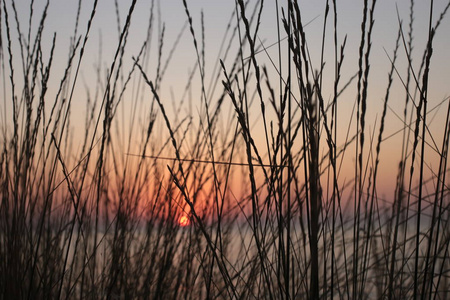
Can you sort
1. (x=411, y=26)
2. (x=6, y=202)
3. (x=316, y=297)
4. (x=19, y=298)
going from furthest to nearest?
1. (x=6, y=202)
2. (x=411, y=26)
3. (x=19, y=298)
4. (x=316, y=297)

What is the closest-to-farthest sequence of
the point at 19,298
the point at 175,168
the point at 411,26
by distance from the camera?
the point at 19,298 < the point at 411,26 < the point at 175,168

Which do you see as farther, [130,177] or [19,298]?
[130,177]

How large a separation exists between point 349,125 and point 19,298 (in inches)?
32.0

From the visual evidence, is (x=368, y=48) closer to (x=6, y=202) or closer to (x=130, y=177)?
(x=6, y=202)

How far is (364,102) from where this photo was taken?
0.96m

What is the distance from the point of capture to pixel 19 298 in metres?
1.12

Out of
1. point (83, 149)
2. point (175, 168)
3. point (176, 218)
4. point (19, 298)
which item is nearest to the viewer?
point (19, 298)

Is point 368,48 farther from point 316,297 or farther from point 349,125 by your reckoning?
point 316,297

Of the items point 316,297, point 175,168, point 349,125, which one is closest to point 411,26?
point 349,125

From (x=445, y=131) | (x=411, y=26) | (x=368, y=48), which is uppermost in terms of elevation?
(x=411, y=26)

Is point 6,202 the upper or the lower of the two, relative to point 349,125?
lower

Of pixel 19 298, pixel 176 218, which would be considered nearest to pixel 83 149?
pixel 176 218

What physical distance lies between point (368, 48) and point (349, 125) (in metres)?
Result: 0.25

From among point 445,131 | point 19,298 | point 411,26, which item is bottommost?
point 19,298
